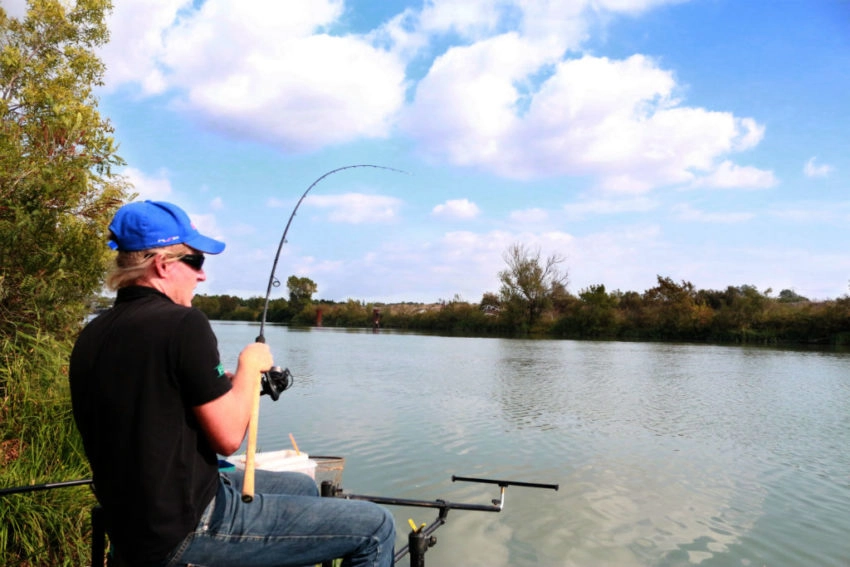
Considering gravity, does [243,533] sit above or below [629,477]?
above

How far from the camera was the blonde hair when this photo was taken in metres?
1.88

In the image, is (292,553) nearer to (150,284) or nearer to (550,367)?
(150,284)

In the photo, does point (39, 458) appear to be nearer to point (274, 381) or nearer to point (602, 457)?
point (274, 381)

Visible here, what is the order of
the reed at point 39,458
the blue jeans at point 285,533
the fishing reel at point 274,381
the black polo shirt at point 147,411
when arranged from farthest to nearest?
the reed at point 39,458 → the fishing reel at point 274,381 → the blue jeans at point 285,533 → the black polo shirt at point 147,411

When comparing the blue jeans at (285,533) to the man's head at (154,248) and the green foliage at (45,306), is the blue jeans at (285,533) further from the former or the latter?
the green foliage at (45,306)

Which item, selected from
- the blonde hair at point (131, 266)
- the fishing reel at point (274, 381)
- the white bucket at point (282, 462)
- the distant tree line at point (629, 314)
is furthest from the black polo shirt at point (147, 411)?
the distant tree line at point (629, 314)

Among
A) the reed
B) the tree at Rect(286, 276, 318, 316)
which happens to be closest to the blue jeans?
the reed

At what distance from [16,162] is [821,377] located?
769 inches

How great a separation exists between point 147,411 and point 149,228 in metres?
0.57

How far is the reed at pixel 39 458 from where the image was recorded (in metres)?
3.41

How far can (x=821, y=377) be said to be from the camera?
17562mm

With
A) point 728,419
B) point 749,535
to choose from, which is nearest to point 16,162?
point 749,535

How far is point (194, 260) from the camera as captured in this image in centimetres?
203

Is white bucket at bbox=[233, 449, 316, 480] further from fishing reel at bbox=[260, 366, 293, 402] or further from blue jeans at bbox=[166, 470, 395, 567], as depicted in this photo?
blue jeans at bbox=[166, 470, 395, 567]
